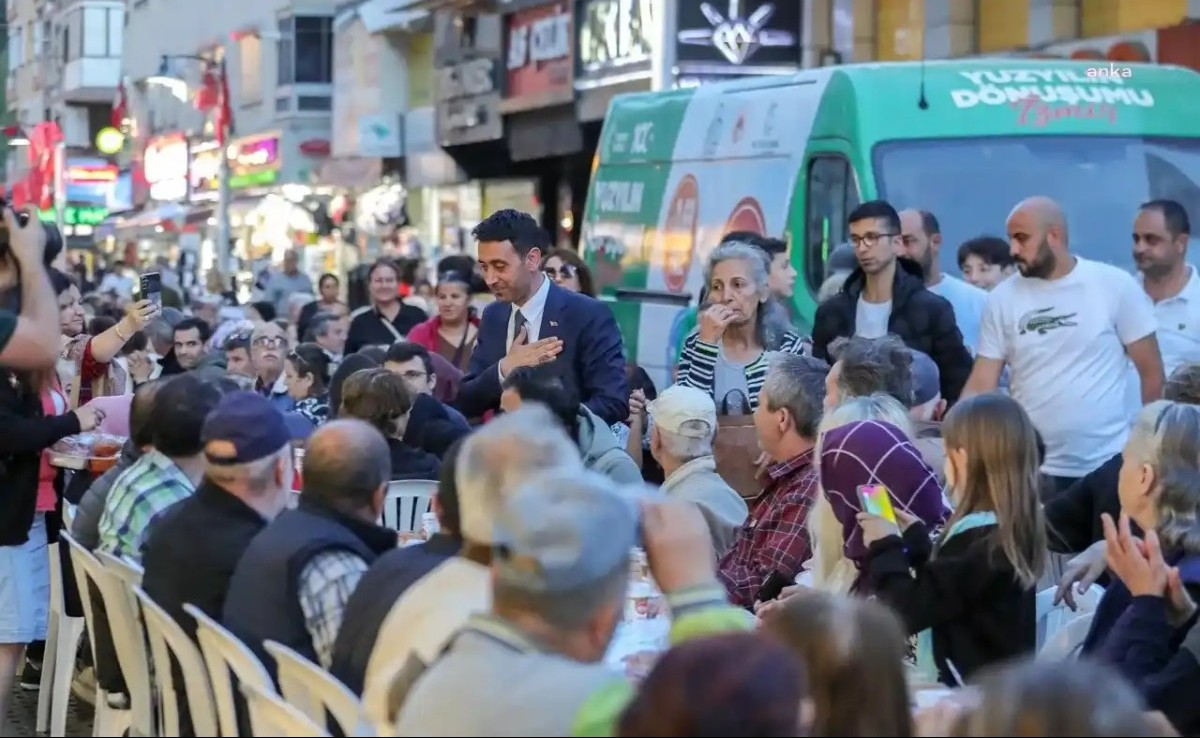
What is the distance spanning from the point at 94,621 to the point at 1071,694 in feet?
15.3

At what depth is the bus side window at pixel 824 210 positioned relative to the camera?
42.9ft

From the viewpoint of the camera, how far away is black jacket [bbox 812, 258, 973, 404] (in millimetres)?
10836

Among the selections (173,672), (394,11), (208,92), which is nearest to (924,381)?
(173,672)

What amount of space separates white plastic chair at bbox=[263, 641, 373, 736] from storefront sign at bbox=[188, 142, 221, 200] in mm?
53082

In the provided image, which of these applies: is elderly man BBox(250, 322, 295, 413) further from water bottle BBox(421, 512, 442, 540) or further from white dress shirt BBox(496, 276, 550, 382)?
water bottle BBox(421, 512, 442, 540)

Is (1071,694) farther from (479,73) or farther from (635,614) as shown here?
(479,73)

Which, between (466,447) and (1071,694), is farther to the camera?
(466,447)

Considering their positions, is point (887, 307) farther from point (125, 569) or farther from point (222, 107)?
point (222, 107)

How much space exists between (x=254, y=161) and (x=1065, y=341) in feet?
143

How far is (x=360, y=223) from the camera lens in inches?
1752

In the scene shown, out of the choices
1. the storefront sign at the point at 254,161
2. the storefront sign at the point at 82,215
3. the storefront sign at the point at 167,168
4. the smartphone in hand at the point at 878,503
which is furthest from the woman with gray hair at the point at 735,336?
the storefront sign at the point at 167,168

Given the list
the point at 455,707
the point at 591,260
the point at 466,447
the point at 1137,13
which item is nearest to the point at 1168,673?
the point at 466,447

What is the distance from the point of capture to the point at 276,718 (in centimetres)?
500

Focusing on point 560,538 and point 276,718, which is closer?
point 560,538
